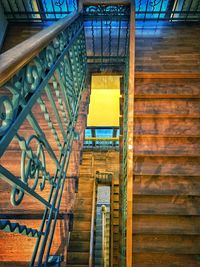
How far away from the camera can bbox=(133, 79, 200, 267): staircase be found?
8.30 ft

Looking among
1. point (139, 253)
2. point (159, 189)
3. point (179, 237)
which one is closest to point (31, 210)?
point (139, 253)

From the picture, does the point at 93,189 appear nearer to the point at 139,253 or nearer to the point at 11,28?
the point at 139,253

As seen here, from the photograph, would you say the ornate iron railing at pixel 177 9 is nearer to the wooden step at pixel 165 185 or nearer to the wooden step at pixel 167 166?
the wooden step at pixel 167 166

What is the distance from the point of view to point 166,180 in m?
2.75

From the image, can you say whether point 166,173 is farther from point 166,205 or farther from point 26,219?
point 26,219

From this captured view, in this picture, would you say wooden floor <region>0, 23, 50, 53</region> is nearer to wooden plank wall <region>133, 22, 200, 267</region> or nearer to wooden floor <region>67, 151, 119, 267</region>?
wooden plank wall <region>133, 22, 200, 267</region>

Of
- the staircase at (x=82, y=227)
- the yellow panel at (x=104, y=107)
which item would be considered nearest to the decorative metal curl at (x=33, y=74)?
the staircase at (x=82, y=227)

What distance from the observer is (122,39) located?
15.6 ft

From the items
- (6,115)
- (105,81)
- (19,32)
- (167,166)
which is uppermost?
(19,32)

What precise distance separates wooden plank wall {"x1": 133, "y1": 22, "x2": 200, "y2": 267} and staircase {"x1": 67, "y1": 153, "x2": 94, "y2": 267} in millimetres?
2921

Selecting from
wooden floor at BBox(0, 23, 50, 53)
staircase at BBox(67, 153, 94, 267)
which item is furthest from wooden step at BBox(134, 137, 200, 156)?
wooden floor at BBox(0, 23, 50, 53)

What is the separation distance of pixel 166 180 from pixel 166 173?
86 millimetres

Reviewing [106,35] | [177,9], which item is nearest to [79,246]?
[106,35]

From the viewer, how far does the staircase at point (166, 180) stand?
99.7 inches
